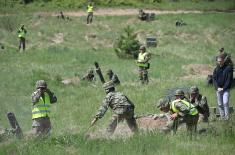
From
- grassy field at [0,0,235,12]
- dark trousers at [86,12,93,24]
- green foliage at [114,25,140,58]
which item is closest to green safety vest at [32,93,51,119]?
green foliage at [114,25,140,58]

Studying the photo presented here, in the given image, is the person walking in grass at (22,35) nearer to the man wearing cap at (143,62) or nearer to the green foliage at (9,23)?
the green foliage at (9,23)

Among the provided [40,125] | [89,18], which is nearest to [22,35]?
[89,18]

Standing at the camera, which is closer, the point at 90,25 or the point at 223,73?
the point at 223,73

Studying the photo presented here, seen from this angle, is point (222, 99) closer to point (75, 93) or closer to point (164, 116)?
point (164, 116)

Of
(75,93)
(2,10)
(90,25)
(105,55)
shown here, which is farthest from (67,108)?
(2,10)

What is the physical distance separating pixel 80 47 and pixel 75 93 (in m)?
15.7

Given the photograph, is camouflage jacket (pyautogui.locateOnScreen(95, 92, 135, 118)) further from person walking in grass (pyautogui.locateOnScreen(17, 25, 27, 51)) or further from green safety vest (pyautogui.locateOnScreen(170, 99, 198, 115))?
person walking in grass (pyautogui.locateOnScreen(17, 25, 27, 51))

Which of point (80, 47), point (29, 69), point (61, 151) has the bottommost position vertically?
point (61, 151)

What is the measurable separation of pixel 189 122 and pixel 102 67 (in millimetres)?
18586

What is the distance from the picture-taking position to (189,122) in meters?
13.7

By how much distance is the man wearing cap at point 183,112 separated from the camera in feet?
43.9

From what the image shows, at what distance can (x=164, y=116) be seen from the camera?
16.5 metres

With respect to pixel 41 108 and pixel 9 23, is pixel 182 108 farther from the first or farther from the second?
pixel 9 23

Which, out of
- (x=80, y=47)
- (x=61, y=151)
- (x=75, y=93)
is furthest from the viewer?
(x=80, y=47)
